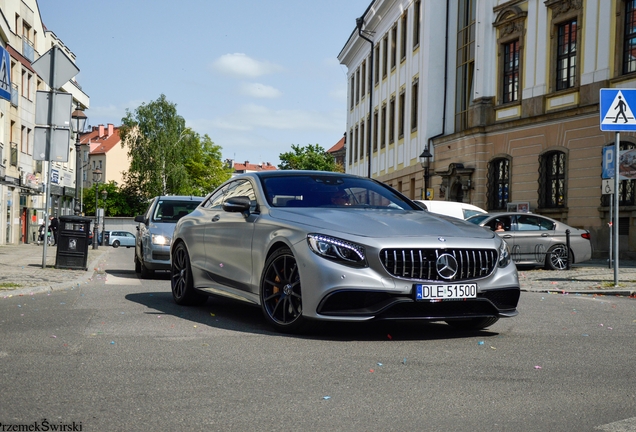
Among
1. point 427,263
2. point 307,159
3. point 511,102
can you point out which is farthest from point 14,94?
point 307,159

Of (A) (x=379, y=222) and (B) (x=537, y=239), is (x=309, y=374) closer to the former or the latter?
(A) (x=379, y=222)

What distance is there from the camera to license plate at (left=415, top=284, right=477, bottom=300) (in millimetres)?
6530

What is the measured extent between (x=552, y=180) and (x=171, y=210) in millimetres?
15741

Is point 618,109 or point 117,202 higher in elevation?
point 117,202

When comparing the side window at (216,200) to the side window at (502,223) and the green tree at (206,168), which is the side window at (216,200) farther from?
the green tree at (206,168)

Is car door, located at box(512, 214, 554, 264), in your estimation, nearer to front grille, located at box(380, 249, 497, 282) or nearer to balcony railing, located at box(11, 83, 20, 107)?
front grille, located at box(380, 249, 497, 282)

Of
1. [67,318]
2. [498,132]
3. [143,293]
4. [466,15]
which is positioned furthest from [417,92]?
[67,318]

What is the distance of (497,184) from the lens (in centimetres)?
3119

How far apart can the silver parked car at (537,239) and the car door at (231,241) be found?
11.9 m

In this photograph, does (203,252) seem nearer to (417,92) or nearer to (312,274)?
(312,274)

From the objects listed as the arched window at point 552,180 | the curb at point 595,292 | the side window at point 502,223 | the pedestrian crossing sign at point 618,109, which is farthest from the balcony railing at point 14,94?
the pedestrian crossing sign at point 618,109

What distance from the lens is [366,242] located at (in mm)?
6574

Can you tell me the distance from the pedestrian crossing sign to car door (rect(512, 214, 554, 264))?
22.0 feet

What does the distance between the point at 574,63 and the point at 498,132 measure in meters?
4.19
